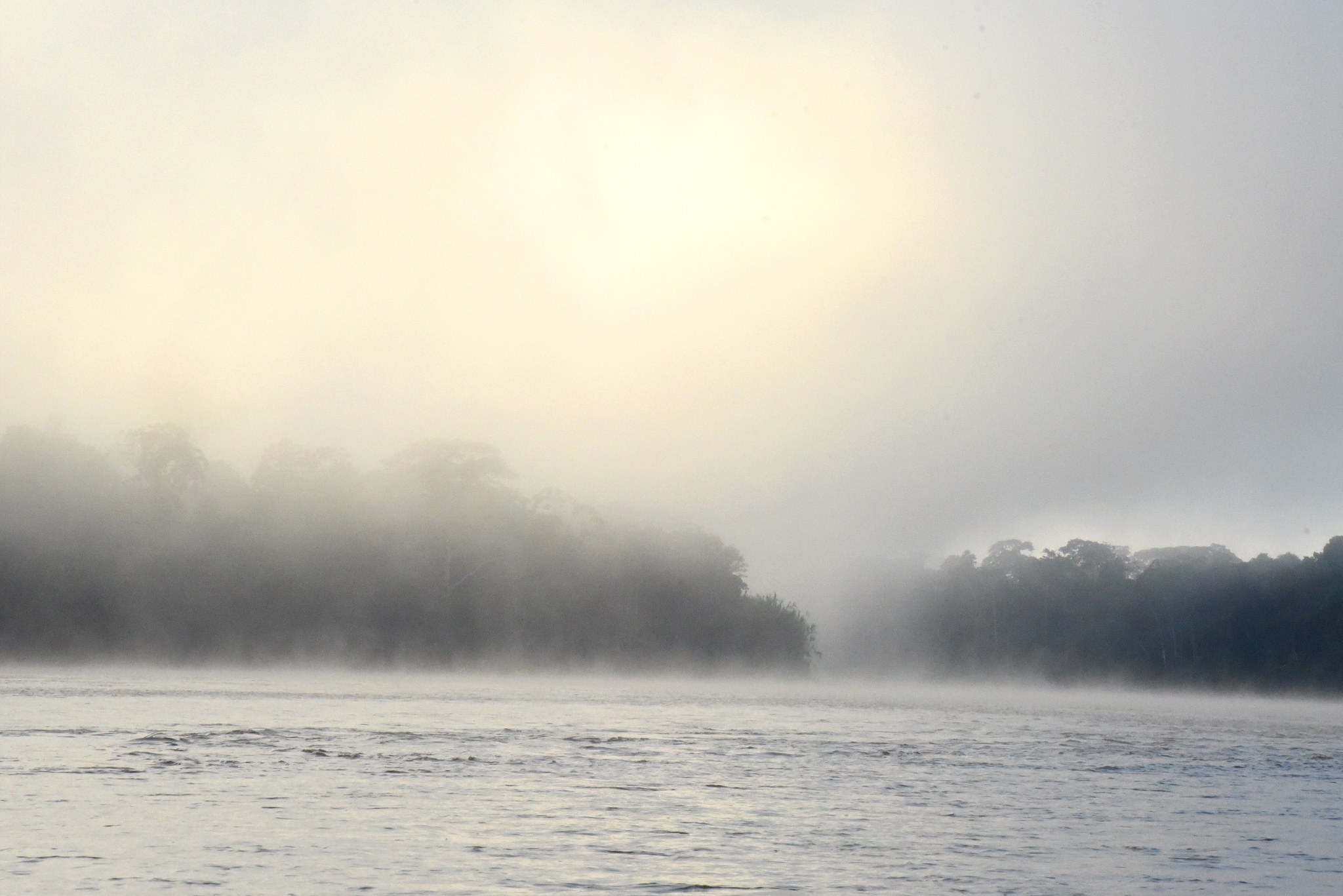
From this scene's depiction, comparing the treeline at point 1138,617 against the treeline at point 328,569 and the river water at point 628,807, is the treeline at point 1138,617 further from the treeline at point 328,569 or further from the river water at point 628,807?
the river water at point 628,807

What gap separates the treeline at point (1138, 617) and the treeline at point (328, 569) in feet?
124

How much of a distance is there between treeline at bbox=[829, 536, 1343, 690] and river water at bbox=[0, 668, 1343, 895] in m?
99.6

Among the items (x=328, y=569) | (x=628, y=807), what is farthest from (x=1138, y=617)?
(x=628, y=807)

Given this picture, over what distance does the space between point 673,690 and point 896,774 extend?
57.7 m

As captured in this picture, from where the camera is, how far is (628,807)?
1923 cm

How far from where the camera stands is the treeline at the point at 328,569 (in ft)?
372

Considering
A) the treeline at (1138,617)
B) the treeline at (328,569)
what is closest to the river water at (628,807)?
the treeline at (328,569)

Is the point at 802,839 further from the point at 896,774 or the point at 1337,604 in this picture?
the point at 1337,604

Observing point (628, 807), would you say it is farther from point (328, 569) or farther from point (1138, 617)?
point (1138, 617)

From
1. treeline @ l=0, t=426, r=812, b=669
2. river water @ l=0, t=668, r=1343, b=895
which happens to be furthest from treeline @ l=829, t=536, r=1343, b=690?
river water @ l=0, t=668, r=1343, b=895

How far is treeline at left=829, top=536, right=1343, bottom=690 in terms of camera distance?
131375mm

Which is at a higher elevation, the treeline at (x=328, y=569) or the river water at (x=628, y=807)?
the treeline at (x=328, y=569)

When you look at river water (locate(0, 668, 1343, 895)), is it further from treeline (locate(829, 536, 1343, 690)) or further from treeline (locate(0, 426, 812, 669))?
treeline (locate(829, 536, 1343, 690))

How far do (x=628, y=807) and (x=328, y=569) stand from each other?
369ft
